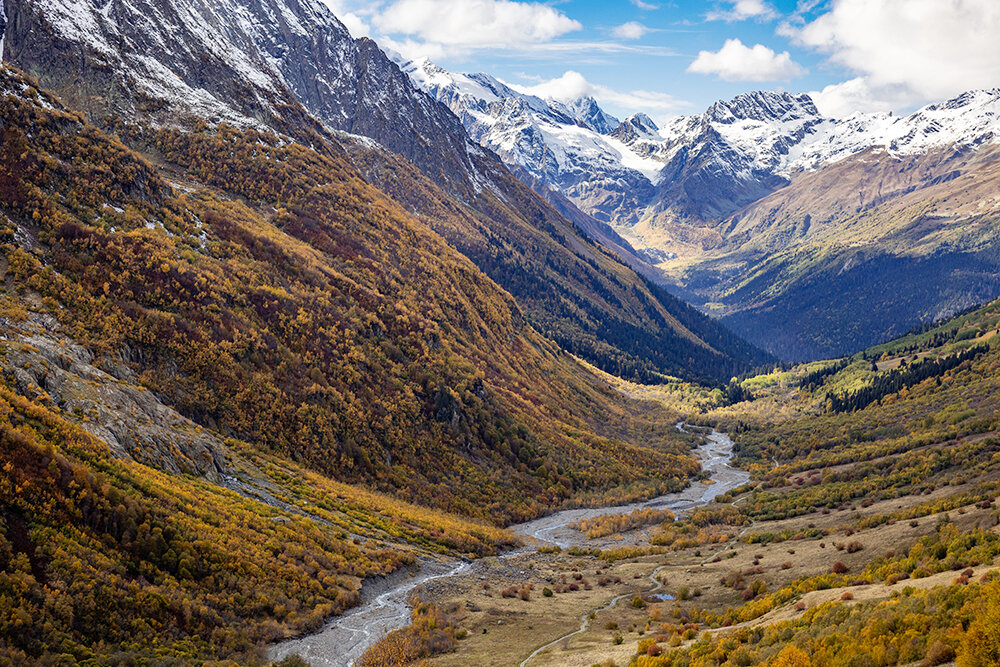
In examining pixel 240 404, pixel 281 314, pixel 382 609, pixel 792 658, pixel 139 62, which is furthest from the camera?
pixel 139 62

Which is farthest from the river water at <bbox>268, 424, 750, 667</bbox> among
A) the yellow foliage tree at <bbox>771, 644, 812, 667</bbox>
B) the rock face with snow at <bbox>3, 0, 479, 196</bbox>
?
the rock face with snow at <bbox>3, 0, 479, 196</bbox>

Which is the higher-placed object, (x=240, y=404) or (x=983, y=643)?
(x=240, y=404)

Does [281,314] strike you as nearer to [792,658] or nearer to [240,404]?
[240,404]

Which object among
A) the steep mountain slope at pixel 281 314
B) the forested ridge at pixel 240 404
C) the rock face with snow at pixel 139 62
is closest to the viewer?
the forested ridge at pixel 240 404

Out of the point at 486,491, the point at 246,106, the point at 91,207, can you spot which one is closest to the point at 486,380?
the point at 486,491

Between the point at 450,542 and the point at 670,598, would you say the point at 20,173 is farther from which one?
the point at 670,598

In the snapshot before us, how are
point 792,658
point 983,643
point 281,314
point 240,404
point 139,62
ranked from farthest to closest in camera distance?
1. point 139,62
2. point 281,314
3. point 240,404
4. point 792,658
5. point 983,643

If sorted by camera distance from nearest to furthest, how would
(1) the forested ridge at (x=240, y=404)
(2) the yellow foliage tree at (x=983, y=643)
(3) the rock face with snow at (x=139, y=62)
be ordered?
1. (2) the yellow foliage tree at (x=983, y=643)
2. (1) the forested ridge at (x=240, y=404)
3. (3) the rock face with snow at (x=139, y=62)

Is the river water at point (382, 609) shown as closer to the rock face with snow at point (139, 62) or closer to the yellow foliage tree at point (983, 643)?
the yellow foliage tree at point (983, 643)

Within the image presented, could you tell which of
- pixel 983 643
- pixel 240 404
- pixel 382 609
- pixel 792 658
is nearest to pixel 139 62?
pixel 240 404

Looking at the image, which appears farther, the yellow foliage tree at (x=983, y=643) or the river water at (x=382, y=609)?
the river water at (x=382, y=609)

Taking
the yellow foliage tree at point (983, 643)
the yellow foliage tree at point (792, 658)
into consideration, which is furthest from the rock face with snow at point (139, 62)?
the yellow foliage tree at point (983, 643)
